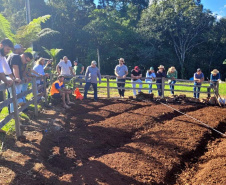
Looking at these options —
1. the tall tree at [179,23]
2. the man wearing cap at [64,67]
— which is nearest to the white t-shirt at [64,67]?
the man wearing cap at [64,67]

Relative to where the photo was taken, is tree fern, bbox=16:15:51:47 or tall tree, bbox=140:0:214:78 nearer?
tree fern, bbox=16:15:51:47

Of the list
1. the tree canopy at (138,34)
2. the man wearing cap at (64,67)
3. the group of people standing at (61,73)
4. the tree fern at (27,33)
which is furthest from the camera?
the tree canopy at (138,34)

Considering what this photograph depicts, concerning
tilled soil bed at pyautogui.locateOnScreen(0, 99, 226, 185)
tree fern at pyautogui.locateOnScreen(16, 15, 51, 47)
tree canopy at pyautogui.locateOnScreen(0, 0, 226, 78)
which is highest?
tree canopy at pyautogui.locateOnScreen(0, 0, 226, 78)

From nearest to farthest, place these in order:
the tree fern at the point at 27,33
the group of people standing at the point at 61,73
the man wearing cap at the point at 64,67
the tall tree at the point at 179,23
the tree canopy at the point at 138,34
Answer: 1. the group of people standing at the point at 61,73
2. the man wearing cap at the point at 64,67
3. the tree fern at the point at 27,33
4. the tall tree at the point at 179,23
5. the tree canopy at the point at 138,34

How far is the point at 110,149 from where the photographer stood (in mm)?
5105

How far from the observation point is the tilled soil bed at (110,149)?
3.84m

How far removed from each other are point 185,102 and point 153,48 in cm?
1766

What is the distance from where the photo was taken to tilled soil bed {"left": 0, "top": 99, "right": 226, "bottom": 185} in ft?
12.6

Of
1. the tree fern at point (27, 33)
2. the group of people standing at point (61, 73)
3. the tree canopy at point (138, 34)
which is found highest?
the tree canopy at point (138, 34)

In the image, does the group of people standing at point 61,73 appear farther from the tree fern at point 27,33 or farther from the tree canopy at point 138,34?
the tree canopy at point 138,34

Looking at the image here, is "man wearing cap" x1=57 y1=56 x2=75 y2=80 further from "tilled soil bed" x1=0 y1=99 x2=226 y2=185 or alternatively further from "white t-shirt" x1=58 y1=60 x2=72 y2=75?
"tilled soil bed" x1=0 y1=99 x2=226 y2=185

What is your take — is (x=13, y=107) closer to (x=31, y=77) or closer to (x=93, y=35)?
(x=31, y=77)

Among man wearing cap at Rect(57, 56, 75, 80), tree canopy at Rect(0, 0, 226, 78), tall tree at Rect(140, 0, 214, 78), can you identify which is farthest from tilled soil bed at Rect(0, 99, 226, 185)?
tall tree at Rect(140, 0, 214, 78)

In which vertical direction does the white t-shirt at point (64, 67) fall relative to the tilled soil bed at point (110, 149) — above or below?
above
